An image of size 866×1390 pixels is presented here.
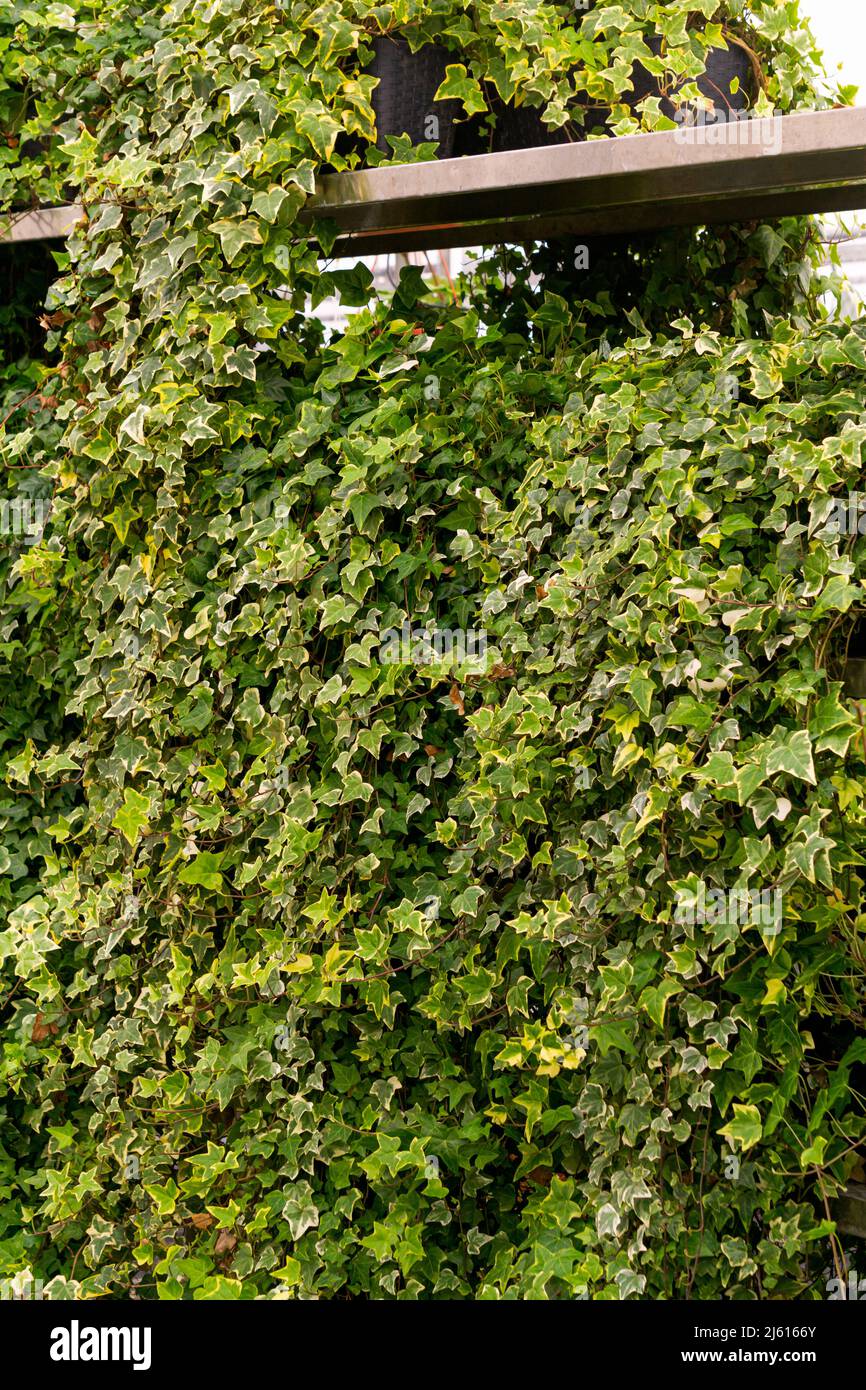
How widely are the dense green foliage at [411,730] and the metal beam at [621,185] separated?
8cm

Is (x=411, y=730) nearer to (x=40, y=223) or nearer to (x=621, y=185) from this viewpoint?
(x=621, y=185)

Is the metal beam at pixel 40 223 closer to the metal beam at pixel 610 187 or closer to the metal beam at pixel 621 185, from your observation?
the metal beam at pixel 610 187

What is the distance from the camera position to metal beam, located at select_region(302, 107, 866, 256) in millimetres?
1587

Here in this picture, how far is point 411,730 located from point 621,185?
0.85 metres

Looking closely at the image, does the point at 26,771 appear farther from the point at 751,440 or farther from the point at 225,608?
the point at 751,440

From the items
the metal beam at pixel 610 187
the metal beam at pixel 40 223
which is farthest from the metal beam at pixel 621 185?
the metal beam at pixel 40 223

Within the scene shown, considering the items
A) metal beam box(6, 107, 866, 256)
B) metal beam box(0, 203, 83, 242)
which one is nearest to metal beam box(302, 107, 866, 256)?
metal beam box(6, 107, 866, 256)

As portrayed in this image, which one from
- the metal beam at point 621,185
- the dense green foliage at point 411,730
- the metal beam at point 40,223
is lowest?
the dense green foliage at point 411,730

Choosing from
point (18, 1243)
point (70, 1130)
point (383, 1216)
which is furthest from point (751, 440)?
point (18, 1243)

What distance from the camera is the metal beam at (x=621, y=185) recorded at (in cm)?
159

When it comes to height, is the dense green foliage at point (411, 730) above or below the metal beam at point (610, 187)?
below

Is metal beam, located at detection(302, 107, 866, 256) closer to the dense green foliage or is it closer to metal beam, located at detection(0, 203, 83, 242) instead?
the dense green foliage

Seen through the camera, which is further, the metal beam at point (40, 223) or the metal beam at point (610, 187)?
the metal beam at point (40, 223)

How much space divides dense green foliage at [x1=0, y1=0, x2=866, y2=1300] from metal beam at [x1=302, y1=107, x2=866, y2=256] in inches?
3.2
